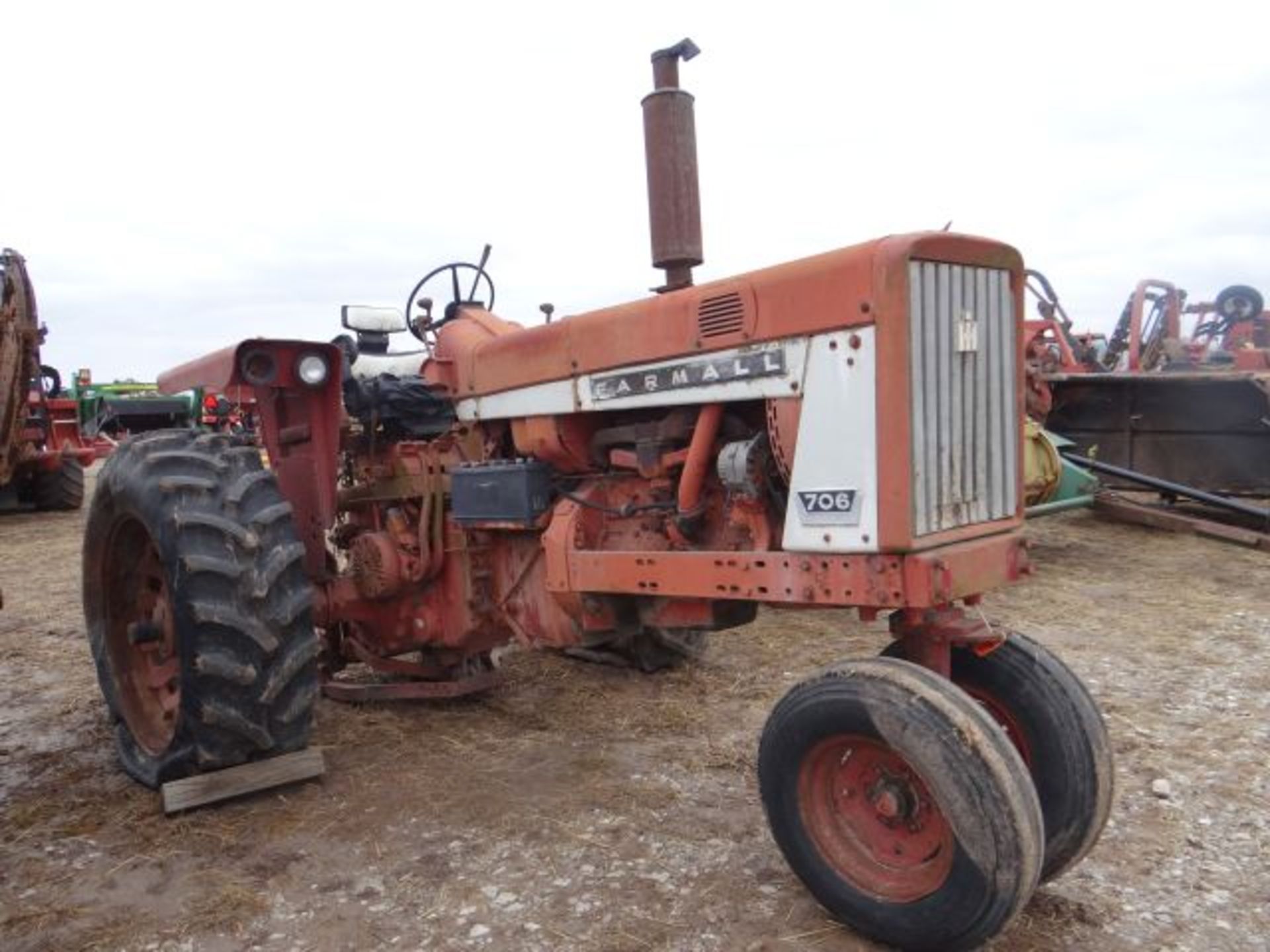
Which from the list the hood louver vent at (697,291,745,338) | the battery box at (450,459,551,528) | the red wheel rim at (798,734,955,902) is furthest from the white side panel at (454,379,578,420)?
the red wheel rim at (798,734,955,902)

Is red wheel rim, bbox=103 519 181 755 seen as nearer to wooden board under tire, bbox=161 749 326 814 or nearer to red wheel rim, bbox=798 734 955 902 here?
wooden board under tire, bbox=161 749 326 814

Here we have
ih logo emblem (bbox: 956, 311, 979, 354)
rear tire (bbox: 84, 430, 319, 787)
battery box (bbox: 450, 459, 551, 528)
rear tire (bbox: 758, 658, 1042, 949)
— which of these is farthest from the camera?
battery box (bbox: 450, 459, 551, 528)

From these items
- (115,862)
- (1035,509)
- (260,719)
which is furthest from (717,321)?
(1035,509)

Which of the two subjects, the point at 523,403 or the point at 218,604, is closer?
the point at 218,604

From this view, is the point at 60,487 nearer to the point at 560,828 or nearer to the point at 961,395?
the point at 560,828

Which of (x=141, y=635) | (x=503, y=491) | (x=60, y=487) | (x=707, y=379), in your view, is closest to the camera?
(x=707, y=379)

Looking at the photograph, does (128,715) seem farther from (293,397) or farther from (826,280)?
(826,280)

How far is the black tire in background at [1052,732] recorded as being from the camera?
106 inches

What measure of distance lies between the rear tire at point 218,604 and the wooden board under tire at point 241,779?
0.13ft

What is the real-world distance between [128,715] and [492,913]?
1.90 m

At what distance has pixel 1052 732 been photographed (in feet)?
9.07

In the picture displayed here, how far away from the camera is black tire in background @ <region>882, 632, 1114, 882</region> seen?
2686mm

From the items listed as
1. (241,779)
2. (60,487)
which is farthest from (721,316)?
(60,487)

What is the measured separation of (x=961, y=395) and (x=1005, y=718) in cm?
88
